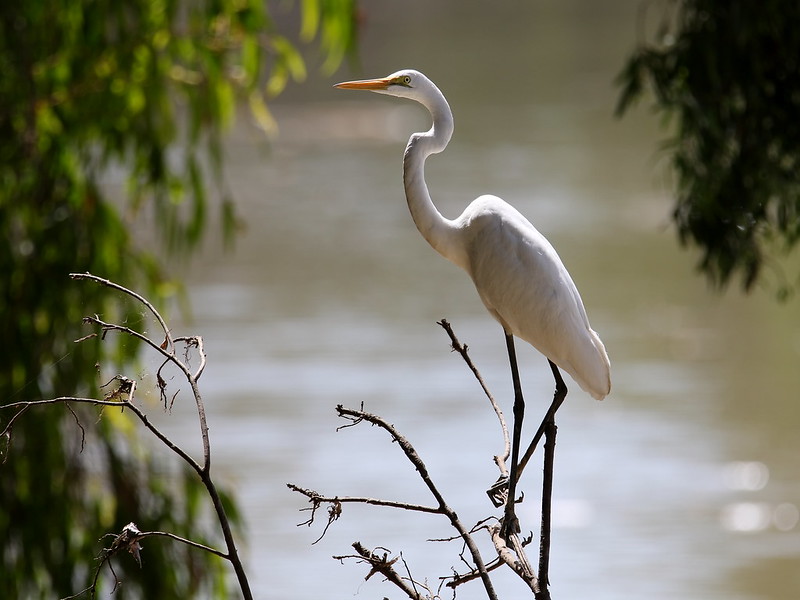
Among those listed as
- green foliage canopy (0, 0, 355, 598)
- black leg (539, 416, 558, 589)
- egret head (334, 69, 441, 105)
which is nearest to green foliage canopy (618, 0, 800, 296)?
green foliage canopy (0, 0, 355, 598)

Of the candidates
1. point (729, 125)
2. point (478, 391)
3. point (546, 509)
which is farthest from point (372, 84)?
point (478, 391)

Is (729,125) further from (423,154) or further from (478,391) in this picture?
(478,391)

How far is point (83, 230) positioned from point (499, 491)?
95 cm

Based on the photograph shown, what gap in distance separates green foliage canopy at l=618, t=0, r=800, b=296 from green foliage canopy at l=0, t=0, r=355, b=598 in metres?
0.89

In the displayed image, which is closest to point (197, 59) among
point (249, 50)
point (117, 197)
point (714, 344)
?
point (249, 50)

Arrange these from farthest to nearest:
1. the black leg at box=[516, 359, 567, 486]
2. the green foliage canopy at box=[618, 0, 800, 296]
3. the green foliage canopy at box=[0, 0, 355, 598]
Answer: the green foliage canopy at box=[618, 0, 800, 296], the green foliage canopy at box=[0, 0, 355, 598], the black leg at box=[516, 359, 567, 486]

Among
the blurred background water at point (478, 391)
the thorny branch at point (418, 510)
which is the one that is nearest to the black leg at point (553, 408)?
the thorny branch at point (418, 510)

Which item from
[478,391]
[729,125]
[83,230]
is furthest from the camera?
[478,391]

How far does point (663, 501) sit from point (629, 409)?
3.36ft

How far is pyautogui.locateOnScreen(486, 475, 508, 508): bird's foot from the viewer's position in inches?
53.0

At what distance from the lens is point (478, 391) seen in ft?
19.9

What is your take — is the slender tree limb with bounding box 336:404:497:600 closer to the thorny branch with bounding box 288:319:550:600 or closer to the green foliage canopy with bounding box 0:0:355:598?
the thorny branch with bounding box 288:319:550:600

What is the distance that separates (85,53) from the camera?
6.64ft

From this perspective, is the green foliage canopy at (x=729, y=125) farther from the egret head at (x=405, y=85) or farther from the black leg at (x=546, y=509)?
the egret head at (x=405, y=85)
